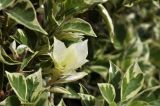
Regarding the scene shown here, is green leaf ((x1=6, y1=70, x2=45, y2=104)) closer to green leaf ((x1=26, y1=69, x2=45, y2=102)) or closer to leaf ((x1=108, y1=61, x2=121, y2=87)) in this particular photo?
green leaf ((x1=26, y1=69, x2=45, y2=102))

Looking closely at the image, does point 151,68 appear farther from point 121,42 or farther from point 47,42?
point 47,42

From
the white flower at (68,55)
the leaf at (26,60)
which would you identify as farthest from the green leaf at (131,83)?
the leaf at (26,60)

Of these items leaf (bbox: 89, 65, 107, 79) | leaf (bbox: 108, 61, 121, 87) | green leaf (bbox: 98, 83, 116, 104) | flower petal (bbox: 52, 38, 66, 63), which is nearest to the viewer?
flower petal (bbox: 52, 38, 66, 63)

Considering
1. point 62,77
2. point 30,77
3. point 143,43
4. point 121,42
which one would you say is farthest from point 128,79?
point 143,43

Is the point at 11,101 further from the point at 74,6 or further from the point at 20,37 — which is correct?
the point at 74,6

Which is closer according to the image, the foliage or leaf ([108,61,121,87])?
the foliage

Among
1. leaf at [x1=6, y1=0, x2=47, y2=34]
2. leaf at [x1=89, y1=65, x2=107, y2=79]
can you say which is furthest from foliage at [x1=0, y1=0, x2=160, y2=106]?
leaf at [x1=89, y1=65, x2=107, y2=79]

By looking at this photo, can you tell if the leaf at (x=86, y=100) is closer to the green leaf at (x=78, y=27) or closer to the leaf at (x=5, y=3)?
the green leaf at (x=78, y=27)

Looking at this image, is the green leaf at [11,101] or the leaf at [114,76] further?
the leaf at [114,76]
